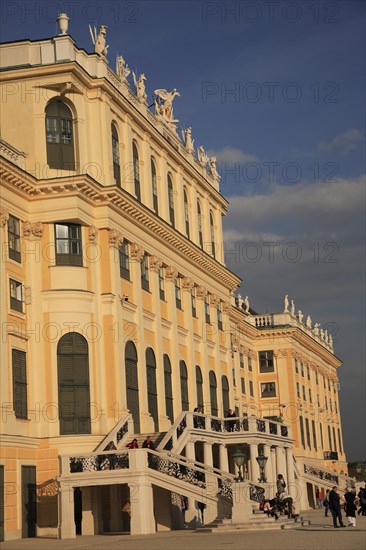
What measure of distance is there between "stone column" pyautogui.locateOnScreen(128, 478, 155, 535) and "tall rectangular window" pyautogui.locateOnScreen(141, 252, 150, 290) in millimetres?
14750

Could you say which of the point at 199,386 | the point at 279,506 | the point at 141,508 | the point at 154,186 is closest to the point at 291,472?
the point at 199,386

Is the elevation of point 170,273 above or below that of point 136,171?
below

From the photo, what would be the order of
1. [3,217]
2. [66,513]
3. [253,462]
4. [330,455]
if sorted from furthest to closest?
[330,455] → [253,462] → [3,217] → [66,513]

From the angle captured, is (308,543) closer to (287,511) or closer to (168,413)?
(287,511)

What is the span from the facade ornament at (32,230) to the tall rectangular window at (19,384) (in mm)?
5144

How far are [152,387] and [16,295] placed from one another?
34.8ft

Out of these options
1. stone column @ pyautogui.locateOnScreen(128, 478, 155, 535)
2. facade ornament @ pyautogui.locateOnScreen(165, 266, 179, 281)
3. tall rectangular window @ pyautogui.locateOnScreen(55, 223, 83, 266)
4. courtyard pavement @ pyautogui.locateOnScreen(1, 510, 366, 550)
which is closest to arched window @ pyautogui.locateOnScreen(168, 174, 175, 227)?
facade ornament @ pyautogui.locateOnScreen(165, 266, 179, 281)

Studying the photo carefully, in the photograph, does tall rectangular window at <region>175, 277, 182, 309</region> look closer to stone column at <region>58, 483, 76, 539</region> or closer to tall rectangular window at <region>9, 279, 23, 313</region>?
tall rectangular window at <region>9, 279, 23, 313</region>

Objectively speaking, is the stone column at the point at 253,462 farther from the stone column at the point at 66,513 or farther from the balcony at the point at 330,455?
the balcony at the point at 330,455

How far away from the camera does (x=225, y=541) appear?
31750 mm

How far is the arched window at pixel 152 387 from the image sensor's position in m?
51.2

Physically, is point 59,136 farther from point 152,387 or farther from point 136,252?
point 152,387

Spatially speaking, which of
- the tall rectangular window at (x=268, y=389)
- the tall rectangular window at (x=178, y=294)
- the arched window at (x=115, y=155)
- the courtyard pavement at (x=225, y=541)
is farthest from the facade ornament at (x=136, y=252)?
the tall rectangular window at (x=268, y=389)

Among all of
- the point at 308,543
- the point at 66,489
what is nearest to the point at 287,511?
the point at 66,489
